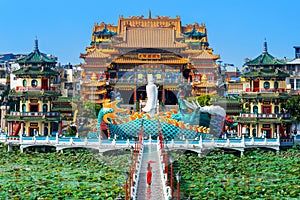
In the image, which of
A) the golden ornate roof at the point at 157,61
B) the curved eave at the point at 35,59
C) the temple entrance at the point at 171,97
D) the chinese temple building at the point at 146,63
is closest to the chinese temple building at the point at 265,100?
the curved eave at the point at 35,59

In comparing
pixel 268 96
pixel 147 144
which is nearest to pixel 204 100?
pixel 268 96

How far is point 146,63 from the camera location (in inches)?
2352

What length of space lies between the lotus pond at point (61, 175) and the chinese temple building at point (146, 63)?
65.5 feet

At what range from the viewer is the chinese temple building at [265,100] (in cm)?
4038

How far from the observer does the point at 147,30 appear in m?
63.7

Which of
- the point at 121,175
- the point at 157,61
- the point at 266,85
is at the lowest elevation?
the point at 121,175

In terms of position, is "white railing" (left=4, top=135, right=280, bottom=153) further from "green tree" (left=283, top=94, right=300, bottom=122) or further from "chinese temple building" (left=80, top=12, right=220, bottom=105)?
"chinese temple building" (left=80, top=12, right=220, bottom=105)

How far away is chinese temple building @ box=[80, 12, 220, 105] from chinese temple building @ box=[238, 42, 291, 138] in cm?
1519

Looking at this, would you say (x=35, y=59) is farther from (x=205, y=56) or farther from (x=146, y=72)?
(x=205, y=56)

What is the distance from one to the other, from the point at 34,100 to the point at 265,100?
14566mm

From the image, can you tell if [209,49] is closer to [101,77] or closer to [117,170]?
[101,77]

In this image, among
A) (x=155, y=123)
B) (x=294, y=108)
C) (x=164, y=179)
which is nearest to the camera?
(x=164, y=179)

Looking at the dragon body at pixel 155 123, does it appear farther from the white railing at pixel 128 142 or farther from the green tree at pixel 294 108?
the green tree at pixel 294 108

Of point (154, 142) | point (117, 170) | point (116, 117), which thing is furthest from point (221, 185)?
point (116, 117)
